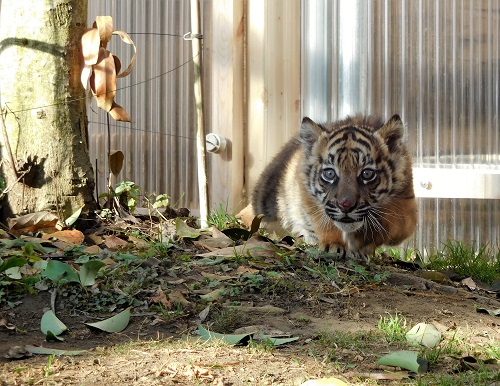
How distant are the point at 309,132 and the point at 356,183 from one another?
2.14ft

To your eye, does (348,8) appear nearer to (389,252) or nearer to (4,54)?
(389,252)

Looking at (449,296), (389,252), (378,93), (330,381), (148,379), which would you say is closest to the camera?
(330,381)

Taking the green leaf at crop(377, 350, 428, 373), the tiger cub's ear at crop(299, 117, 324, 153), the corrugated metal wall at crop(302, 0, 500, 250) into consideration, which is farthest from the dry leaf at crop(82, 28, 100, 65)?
the green leaf at crop(377, 350, 428, 373)

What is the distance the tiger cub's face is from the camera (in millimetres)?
4820

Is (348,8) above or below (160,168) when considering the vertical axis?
above

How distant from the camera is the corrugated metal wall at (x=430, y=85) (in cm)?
Result: 608

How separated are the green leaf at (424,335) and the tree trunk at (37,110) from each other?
7.99ft

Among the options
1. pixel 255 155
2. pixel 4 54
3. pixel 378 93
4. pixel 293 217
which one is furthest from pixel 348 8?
pixel 4 54

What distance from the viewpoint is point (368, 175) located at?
16.1 ft

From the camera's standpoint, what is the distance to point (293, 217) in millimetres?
5973

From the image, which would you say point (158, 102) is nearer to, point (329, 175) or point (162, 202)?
point (162, 202)

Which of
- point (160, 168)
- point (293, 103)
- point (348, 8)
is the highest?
point (348, 8)

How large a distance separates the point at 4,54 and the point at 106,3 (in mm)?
2837

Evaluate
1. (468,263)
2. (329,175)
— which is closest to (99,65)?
(329,175)
